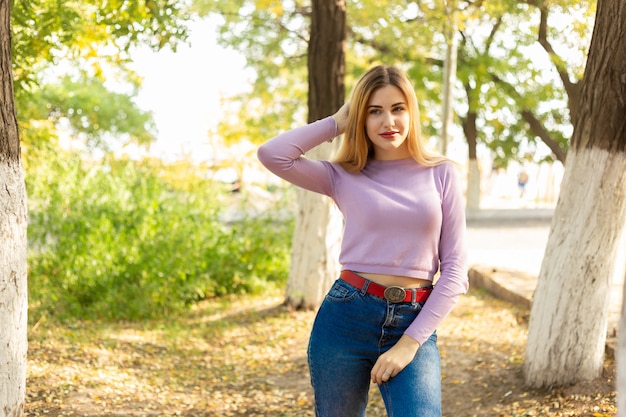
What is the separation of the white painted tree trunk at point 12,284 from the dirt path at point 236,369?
1114mm

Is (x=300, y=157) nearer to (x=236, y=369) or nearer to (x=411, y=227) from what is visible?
(x=411, y=227)

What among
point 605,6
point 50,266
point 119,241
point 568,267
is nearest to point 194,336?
point 119,241

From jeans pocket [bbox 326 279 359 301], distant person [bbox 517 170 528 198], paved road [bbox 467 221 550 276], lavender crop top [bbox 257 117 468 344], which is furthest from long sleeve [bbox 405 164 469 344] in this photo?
distant person [bbox 517 170 528 198]

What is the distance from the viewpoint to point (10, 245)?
344 centimetres

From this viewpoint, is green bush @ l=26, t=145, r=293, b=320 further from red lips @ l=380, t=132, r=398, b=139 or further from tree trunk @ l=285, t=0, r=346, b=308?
red lips @ l=380, t=132, r=398, b=139

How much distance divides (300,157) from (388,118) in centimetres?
40

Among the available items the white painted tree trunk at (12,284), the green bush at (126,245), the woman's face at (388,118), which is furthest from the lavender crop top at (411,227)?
the green bush at (126,245)

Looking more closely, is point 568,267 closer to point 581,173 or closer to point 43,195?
point 581,173

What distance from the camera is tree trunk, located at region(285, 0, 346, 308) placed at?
7.61 meters

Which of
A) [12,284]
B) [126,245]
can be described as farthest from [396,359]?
[126,245]

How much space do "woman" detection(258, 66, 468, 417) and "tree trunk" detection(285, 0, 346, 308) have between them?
4596 millimetres

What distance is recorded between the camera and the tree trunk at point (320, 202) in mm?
7605

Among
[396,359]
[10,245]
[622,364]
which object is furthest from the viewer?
[10,245]

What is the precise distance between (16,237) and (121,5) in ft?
9.62
